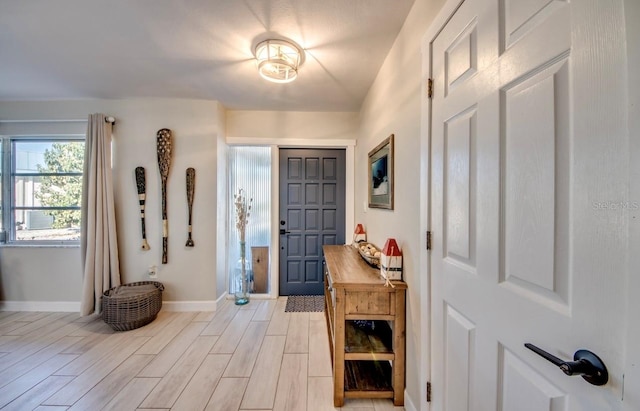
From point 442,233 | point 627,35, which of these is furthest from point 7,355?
point 627,35

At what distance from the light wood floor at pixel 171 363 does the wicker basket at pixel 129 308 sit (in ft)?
0.31

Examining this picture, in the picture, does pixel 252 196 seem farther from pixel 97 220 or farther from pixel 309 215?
pixel 97 220

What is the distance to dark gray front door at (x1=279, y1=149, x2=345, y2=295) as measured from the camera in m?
3.50

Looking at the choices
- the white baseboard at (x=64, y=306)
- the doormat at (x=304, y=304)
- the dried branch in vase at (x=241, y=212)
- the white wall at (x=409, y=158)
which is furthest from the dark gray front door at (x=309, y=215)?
the white wall at (x=409, y=158)

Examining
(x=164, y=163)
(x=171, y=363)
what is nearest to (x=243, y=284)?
(x=171, y=363)

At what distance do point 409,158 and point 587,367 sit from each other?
124cm

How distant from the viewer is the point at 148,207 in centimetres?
306

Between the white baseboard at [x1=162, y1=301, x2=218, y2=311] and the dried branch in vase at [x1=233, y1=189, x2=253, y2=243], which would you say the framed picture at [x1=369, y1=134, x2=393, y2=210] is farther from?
the white baseboard at [x1=162, y1=301, x2=218, y2=311]

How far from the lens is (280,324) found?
274cm

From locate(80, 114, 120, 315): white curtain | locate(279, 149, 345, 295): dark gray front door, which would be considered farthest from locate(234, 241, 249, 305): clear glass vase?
locate(80, 114, 120, 315): white curtain

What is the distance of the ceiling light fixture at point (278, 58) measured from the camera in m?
1.90

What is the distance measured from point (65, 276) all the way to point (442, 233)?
4.15 m

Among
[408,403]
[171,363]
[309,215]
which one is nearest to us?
[408,403]

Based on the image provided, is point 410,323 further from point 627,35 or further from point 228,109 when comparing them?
point 228,109
